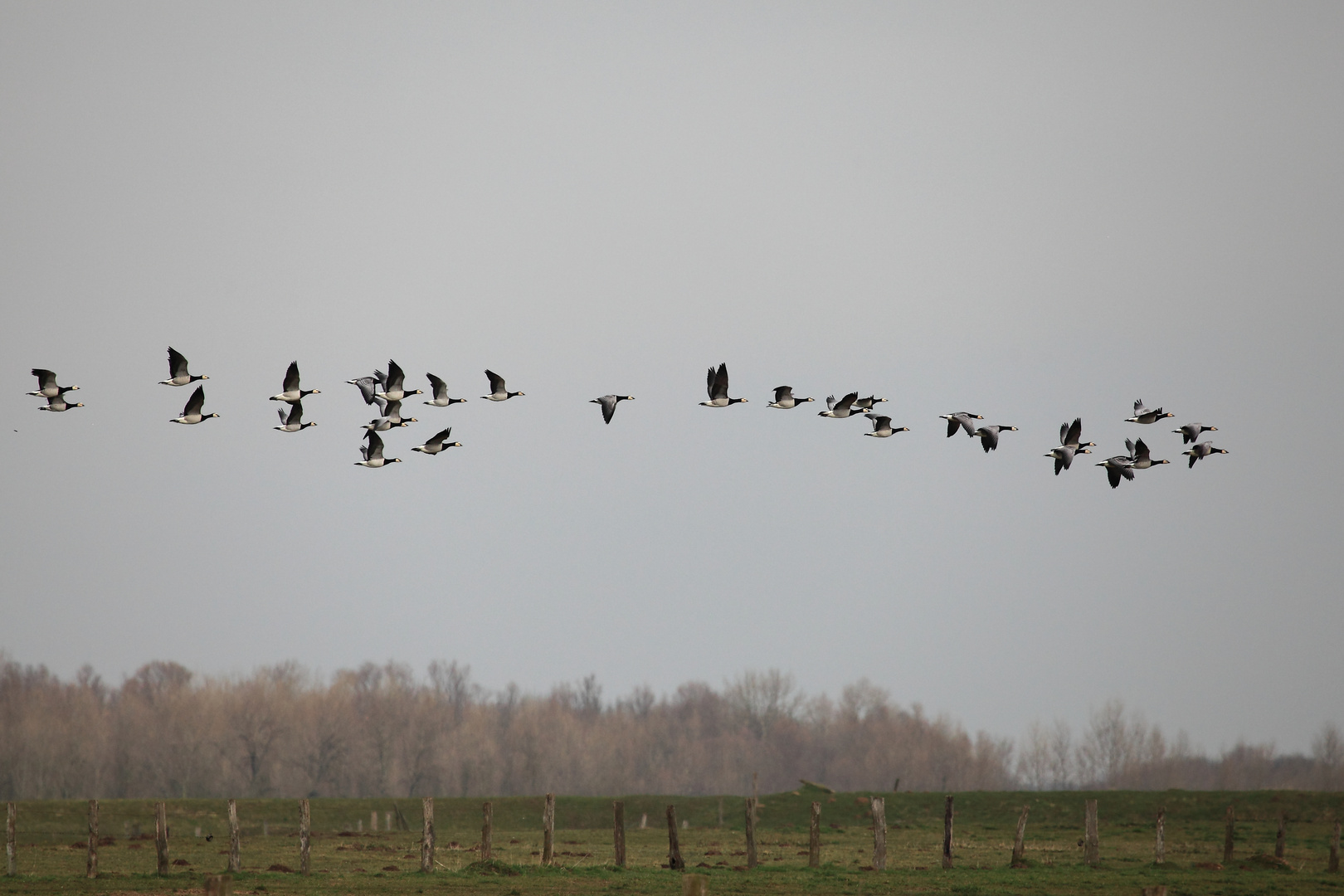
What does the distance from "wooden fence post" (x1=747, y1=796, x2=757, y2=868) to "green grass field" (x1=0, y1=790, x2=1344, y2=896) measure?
60 cm

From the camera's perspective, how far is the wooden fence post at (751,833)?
112ft

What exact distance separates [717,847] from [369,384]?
2390cm

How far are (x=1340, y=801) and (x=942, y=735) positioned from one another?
6967 centimetres

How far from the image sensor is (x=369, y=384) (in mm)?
34344

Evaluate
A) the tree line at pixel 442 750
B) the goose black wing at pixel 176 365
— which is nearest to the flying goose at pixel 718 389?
the goose black wing at pixel 176 365

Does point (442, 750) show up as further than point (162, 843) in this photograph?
Yes

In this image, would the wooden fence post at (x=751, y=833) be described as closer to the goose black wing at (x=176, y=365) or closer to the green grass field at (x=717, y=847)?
the green grass field at (x=717, y=847)

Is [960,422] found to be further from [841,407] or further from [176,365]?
[176,365]

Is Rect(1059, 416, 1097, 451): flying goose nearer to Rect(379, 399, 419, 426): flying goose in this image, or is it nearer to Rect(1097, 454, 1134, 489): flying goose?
Rect(1097, 454, 1134, 489): flying goose

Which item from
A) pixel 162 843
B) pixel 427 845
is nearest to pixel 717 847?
pixel 427 845

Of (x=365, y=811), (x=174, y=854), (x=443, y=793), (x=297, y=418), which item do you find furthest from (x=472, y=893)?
(x=443, y=793)

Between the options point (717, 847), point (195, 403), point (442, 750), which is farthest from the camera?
point (442, 750)

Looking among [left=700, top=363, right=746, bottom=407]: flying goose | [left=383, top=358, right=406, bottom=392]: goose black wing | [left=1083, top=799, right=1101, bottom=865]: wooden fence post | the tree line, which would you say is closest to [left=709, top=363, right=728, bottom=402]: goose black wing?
[left=700, top=363, right=746, bottom=407]: flying goose

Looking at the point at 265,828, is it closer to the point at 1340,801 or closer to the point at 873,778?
the point at 1340,801
